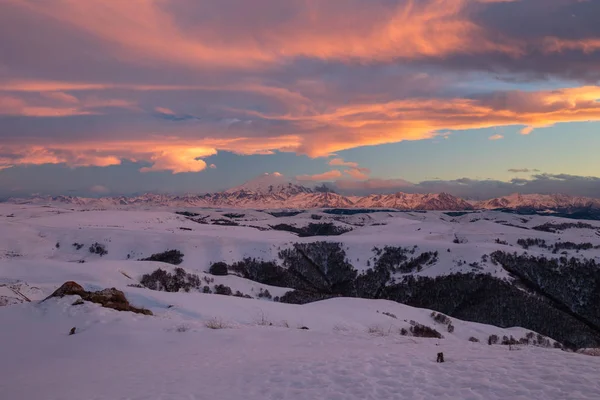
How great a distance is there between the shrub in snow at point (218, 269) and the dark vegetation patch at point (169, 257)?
1331 centimetres

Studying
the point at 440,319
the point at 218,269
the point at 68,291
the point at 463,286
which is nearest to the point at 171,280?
the point at 218,269

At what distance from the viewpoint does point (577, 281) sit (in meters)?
130

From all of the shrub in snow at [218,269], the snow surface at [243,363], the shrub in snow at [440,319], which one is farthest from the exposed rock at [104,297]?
the shrub in snow at [218,269]

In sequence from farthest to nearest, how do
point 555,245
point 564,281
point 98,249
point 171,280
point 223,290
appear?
1. point 555,245
2. point 98,249
3. point 564,281
4. point 171,280
5. point 223,290

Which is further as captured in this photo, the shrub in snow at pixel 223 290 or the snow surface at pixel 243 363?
the shrub in snow at pixel 223 290

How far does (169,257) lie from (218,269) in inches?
860

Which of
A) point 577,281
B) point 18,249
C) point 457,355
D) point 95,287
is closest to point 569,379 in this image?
point 457,355

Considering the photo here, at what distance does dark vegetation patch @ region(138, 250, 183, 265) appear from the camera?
151 m

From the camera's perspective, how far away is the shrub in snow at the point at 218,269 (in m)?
145

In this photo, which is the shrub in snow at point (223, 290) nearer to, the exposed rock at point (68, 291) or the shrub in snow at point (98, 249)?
the exposed rock at point (68, 291)

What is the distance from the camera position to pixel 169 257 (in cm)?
15425

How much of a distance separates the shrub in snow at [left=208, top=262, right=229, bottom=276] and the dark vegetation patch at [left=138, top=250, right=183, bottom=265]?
13314 millimetres

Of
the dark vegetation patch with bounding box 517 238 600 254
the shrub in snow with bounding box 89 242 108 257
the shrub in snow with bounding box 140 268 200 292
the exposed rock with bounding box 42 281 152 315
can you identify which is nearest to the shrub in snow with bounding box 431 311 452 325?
the exposed rock with bounding box 42 281 152 315

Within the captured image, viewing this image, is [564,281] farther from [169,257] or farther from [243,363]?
[243,363]
